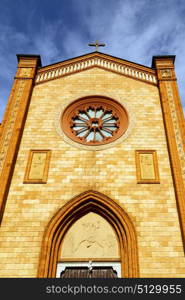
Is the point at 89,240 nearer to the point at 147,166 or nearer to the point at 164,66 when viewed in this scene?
the point at 147,166

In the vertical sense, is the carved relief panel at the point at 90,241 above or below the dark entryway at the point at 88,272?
above

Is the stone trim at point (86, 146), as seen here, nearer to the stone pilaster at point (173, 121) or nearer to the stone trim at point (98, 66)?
the stone pilaster at point (173, 121)

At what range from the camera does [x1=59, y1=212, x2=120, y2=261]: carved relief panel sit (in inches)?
350

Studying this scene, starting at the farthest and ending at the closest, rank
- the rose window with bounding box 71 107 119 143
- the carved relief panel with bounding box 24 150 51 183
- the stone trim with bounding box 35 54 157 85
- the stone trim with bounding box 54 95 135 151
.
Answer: the stone trim with bounding box 35 54 157 85 → the rose window with bounding box 71 107 119 143 → the stone trim with bounding box 54 95 135 151 → the carved relief panel with bounding box 24 150 51 183

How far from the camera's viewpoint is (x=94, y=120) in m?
12.7

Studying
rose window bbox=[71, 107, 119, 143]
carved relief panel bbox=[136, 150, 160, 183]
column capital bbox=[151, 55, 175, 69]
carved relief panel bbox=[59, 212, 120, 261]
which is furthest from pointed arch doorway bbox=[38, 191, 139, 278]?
column capital bbox=[151, 55, 175, 69]

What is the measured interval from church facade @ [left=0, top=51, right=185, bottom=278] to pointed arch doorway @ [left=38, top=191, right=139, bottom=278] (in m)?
0.03

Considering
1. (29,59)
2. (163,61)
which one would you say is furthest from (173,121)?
(29,59)

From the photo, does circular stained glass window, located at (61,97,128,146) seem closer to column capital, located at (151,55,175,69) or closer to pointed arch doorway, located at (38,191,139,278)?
pointed arch doorway, located at (38,191,139,278)

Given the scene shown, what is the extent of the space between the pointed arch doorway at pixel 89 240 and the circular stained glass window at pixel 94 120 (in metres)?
2.89

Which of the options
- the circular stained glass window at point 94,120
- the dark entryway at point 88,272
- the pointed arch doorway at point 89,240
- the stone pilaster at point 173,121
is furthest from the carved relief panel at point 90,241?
the circular stained glass window at point 94,120

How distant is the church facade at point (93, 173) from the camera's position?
860 centimetres

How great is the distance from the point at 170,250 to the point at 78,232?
2.91 m

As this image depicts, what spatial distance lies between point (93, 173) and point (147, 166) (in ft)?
6.51
